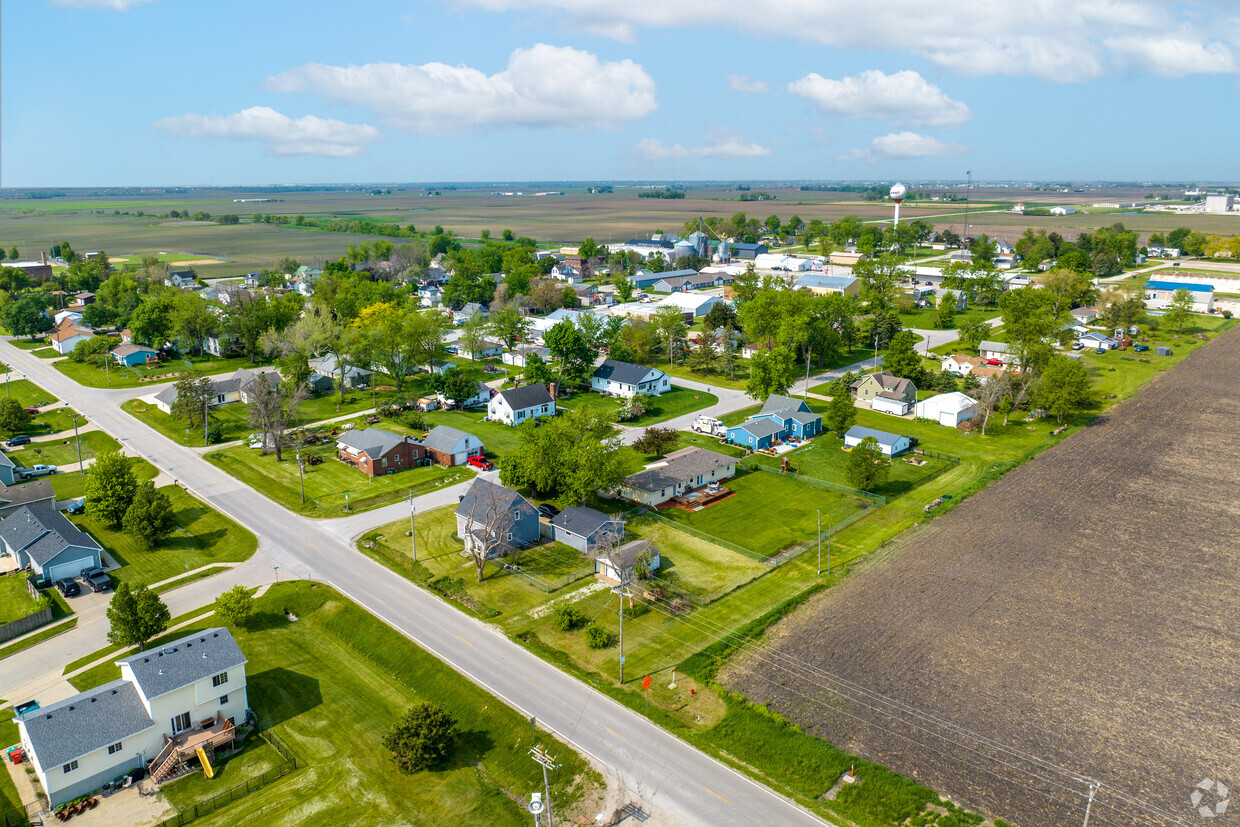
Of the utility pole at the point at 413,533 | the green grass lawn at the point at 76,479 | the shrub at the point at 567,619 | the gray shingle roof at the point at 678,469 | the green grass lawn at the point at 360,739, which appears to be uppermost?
the gray shingle roof at the point at 678,469

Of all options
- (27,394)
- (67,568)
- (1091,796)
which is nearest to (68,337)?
(27,394)

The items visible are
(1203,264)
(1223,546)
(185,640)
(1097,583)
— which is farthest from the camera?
(1203,264)

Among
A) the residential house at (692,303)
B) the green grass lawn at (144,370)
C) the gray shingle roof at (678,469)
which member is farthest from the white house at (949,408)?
the green grass lawn at (144,370)

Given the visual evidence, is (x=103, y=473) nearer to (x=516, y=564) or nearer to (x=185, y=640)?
(x=185, y=640)

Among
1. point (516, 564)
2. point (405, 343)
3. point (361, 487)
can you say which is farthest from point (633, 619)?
point (405, 343)

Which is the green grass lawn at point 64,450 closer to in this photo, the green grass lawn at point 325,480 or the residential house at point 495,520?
the green grass lawn at point 325,480
